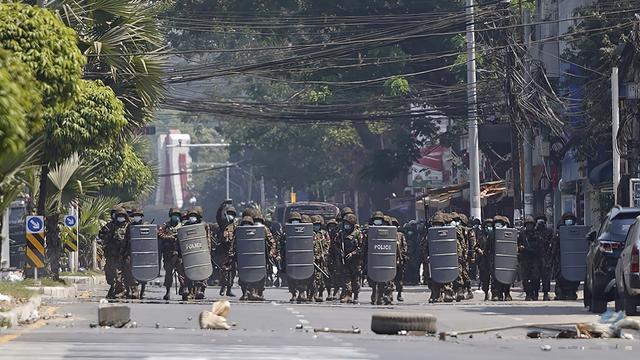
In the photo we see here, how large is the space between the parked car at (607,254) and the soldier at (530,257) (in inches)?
260

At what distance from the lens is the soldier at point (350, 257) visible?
108 ft

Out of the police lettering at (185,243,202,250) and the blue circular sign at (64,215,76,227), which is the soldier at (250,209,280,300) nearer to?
the police lettering at (185,243,202,250)

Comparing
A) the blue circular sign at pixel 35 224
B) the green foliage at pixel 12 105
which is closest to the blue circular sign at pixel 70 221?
the blue circular sign at pixel 35 224

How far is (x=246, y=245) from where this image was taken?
33.0m

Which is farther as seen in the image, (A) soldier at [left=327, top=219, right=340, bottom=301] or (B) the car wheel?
(A) soldier at [left=327, top=219, right=340, bottom=301]

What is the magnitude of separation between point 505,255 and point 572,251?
1358 millimetres

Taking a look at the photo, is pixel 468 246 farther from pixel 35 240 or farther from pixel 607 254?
pixel 35 240

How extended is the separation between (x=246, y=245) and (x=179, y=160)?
543ft

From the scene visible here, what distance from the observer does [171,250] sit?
32.8 m

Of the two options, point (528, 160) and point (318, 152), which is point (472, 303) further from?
point (318, 152)

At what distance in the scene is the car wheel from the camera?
83.8 feet

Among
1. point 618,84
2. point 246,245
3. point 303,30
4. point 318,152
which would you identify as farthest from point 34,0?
point 318,152

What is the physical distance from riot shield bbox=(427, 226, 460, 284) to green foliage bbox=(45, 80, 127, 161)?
6.44 meters

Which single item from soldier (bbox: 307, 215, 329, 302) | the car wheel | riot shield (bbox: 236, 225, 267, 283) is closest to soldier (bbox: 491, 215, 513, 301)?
soldier (bbox: 307, 215, 329, 302)
